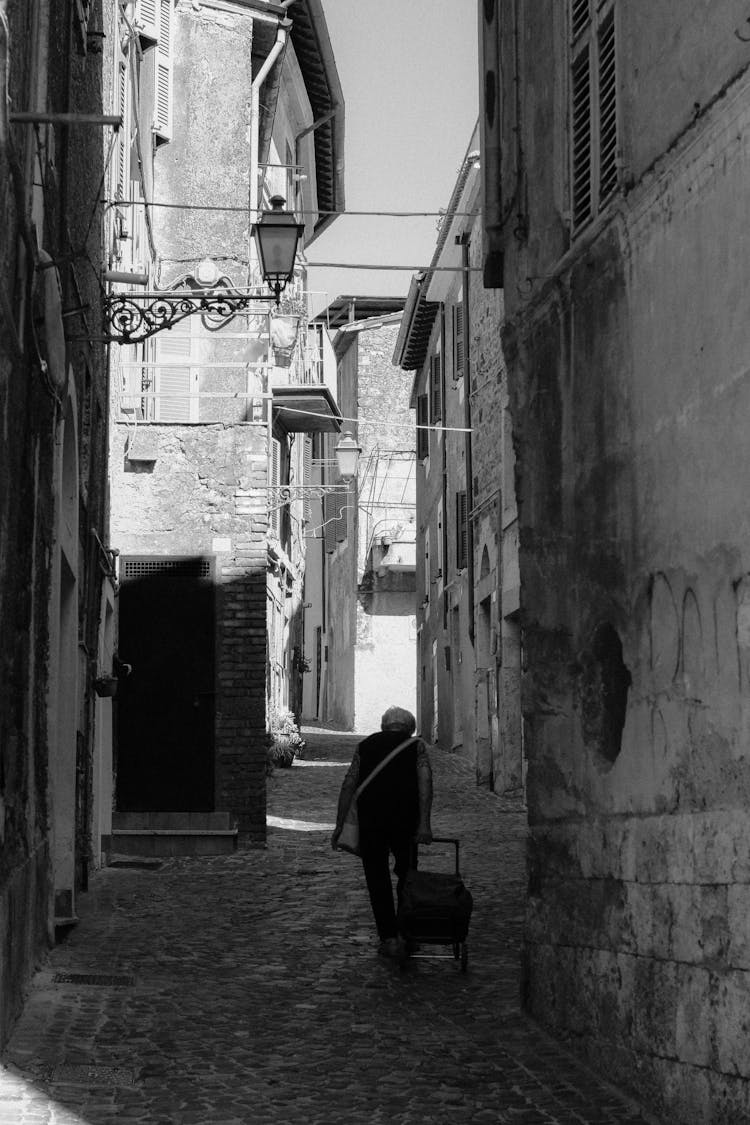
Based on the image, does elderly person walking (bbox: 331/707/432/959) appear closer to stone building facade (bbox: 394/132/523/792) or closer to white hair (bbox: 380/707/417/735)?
white hair (bbox: 380/707/417/735)

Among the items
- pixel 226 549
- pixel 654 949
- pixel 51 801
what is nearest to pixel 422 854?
pixel 226 549

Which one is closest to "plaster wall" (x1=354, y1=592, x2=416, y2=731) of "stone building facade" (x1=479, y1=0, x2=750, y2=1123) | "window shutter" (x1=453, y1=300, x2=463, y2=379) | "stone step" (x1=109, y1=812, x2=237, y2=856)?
A: "window shutter" (x1=453, y1=300, x2=463, y2=379)

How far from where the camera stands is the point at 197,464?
16.1 meters

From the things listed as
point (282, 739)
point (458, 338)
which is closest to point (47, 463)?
point (282, 739)

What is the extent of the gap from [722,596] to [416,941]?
3.86 metres

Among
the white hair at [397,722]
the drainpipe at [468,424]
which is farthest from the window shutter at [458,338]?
the white hair at [397,722]

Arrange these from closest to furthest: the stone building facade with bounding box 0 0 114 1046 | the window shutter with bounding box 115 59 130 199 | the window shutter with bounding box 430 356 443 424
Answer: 1. the stone building facade with bounding box 0 0 114 1046
2. the window shutter with bounding box 115 59 130 199
3. the window shutter with bounding box 430 356 443 424

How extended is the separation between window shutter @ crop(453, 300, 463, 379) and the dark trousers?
1697 centimetres

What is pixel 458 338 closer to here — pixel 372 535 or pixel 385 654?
pixel 372 535

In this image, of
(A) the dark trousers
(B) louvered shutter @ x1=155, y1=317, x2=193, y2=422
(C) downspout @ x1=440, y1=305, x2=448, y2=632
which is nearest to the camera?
(A) the dark trousers

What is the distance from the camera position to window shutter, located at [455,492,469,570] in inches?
1024

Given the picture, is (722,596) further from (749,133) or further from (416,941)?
(416,941)

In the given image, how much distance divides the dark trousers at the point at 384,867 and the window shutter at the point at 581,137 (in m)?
3.78

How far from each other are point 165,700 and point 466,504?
403 inches
